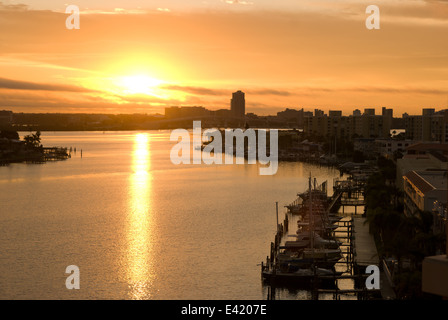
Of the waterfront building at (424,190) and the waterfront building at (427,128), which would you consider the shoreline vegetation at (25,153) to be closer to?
the waterfront building at (427,128)

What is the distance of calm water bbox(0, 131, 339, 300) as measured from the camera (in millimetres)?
Result: 10352

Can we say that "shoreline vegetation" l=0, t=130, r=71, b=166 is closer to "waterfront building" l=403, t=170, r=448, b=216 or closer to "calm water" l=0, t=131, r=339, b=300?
"calm water" l=0, t=131, r=339, b=300

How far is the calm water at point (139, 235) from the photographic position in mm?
10352

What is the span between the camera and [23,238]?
1449cm

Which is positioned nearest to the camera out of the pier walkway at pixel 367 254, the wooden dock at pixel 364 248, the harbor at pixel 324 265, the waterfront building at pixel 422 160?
the pier walkway at pixel 367 254

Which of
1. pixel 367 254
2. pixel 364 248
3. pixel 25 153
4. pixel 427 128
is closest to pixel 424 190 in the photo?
pixel 364 248

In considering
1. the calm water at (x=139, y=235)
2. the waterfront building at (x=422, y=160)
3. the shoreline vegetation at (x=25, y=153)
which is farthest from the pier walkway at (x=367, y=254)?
the shoreline vegetation at (x=25, y=153)

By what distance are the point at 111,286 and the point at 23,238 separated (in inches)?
205

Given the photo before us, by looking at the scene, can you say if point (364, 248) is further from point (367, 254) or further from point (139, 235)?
point (139, 235)

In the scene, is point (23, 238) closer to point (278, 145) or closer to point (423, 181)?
point (423, 181)

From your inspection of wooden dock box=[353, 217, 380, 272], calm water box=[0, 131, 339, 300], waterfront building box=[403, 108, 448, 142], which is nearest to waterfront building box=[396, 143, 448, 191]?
wooden dock box=[353, 217, 380, 272]

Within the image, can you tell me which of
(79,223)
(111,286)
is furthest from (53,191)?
(111,286)

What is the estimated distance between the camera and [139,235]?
603 inches
